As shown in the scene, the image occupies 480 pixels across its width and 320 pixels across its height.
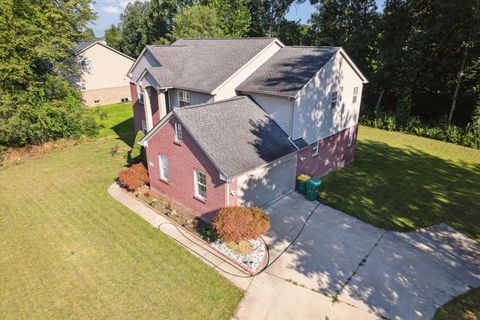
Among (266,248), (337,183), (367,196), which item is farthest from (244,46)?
(266,248)

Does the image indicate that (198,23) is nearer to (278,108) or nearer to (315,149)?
(278,108)

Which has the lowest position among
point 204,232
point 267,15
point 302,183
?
point 204,232

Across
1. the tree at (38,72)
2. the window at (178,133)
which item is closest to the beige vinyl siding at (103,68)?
the tree at (38,72)

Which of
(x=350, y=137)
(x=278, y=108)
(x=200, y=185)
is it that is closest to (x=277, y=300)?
(x=200, y=185)

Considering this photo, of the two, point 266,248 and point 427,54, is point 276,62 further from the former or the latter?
point 427,54

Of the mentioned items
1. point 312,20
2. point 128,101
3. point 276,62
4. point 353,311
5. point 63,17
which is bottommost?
point 353,311

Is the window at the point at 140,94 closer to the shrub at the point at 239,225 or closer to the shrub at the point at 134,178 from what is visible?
the shrub at the point at 134,178
